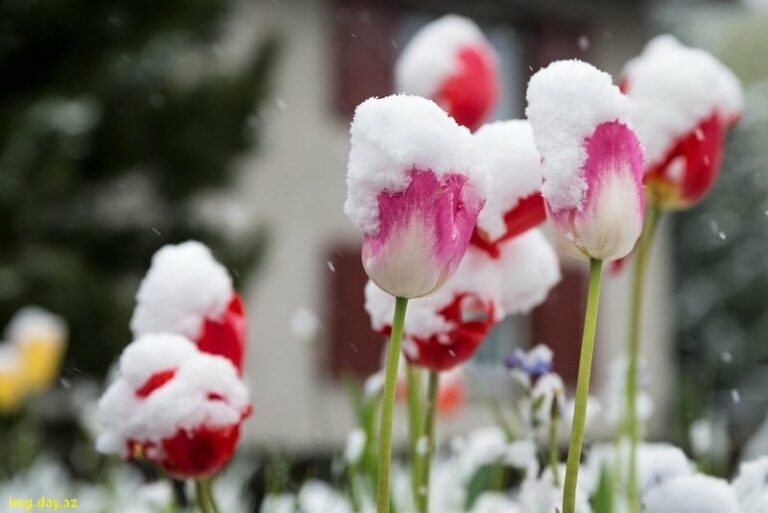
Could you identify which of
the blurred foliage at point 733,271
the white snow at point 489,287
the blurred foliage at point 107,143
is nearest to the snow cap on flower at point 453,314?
the white snow at point 489,287

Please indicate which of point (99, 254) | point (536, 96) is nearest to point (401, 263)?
point (536, 96)

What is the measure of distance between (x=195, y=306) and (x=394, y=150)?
30 centimetres

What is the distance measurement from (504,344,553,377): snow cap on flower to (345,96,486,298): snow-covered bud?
0.72ft

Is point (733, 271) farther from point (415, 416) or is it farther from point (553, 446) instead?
point (553, 446)

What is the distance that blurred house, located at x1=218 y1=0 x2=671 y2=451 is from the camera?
7727mm

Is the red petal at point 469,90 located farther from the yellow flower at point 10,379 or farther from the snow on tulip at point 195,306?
the yellow flower at point 10,379

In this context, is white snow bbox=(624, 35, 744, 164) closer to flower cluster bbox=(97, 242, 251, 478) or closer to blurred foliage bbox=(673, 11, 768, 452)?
flower cluster bbox=(97, 242, 251, 478)

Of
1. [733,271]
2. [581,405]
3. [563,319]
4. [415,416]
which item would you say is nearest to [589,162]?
[581,405]

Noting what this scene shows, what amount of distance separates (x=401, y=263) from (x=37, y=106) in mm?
5522

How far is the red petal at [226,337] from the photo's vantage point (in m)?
0.80

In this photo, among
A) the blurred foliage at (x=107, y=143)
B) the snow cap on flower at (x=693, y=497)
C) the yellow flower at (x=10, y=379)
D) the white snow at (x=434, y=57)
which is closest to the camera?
the snow cap on flower at (x=693, y=497)

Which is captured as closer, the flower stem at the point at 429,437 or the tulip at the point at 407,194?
the tulip at the point at 407,194

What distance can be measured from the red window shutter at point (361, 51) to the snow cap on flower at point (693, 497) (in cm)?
745

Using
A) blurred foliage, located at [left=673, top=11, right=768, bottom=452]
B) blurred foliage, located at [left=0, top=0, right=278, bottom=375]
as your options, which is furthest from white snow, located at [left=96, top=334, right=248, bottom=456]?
blurred foliage, located at [left=673, top=11, right=768, bottom=452]
